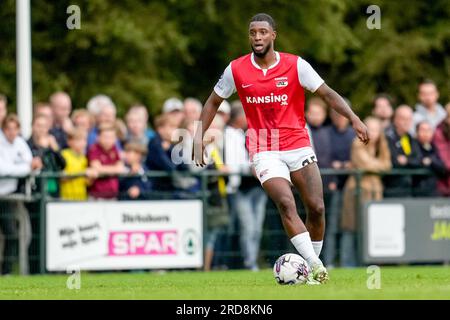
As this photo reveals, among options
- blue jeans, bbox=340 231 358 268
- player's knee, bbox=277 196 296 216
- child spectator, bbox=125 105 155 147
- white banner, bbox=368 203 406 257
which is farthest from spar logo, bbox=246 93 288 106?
child spectator, bbox=125 105 155 147

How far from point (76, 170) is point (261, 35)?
277 inches

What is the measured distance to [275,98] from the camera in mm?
15180

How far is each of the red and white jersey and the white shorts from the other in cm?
5

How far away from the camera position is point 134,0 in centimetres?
2944

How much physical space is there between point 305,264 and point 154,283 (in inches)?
90.2

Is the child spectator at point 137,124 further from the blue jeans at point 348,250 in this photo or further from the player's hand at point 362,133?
the player's hand at point 362,133

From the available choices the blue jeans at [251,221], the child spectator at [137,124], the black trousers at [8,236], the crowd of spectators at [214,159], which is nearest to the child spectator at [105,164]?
the crowd of spectators at [214,159]

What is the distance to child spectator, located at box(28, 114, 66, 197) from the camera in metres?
21.2

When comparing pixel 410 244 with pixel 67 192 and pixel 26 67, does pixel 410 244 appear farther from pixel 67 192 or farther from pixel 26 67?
pixel 26 67

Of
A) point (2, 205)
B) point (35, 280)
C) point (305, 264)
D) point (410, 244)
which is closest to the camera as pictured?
point (305, 264)

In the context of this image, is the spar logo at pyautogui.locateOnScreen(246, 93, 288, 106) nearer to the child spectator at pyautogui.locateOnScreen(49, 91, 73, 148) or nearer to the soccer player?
the soccer player

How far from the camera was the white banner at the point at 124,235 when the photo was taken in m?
21.2
